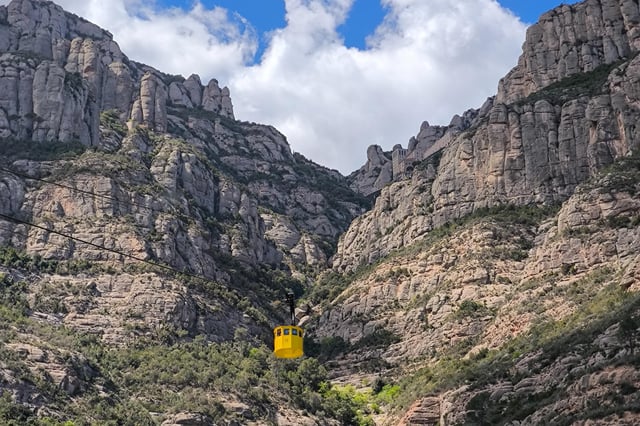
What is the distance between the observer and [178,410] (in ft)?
296

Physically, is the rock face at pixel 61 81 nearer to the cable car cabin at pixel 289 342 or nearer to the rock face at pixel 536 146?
the rock face at pixel 536 146

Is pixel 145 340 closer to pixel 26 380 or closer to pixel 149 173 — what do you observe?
pixel 26 380

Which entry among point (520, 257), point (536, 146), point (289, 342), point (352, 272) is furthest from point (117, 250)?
point (289, 342)

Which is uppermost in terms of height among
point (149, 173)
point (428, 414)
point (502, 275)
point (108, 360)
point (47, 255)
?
point (149, 173)

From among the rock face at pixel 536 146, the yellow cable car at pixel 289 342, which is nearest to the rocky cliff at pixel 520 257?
the rock face at pixel 536 146

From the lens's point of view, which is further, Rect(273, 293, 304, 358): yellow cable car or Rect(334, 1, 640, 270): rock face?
Rect(334, 1, 640, 270): rock face

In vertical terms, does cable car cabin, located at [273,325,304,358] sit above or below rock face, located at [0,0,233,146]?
below

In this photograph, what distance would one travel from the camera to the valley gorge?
8281cm

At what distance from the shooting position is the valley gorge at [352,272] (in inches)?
3260

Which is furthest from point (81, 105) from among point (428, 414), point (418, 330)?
point (428, 414)

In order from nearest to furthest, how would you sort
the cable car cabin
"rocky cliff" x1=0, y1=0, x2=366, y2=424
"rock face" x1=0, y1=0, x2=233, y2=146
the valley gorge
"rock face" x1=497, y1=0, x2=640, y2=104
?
the cable car cabin → the valley gorge → "rocky cliff" x1=0, y1=0, x2=366, y2=424 → "rock face" x1=497, y1=0, x2=640, y2=104 → "rock face" x1=0, y1=0, x2=233, y2=146

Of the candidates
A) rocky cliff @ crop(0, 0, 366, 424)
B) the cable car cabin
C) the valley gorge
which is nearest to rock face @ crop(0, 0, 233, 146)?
rocky cliff @ crop(0, 0, 366, 424)

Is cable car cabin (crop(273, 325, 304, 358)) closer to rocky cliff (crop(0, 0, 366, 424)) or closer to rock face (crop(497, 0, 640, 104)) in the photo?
rocky cliff (crop(0, 0, 366, 424))

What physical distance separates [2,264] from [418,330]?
48.0m
